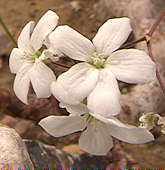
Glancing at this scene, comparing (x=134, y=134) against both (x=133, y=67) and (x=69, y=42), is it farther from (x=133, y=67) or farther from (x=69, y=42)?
(x=69, y=42)

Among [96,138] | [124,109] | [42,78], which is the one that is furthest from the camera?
[124,109]

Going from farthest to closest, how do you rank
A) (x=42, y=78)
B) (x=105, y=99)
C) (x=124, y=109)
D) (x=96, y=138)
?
(x=124, y=109)
(x=96, y=138)
(x=42, y=78)
(x=105, y=99)

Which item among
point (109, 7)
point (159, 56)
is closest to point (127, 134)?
point (159, 56)

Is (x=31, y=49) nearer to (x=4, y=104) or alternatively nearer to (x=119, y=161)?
(x=4, y=104)

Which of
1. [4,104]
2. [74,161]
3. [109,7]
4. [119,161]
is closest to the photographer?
[74,161]

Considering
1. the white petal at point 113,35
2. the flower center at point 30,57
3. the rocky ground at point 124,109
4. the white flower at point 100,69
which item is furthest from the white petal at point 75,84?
the rocky ground at point 124,109

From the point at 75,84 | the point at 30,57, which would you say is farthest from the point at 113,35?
the point at 30,57

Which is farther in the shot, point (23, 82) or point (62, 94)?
point (23, 82)
